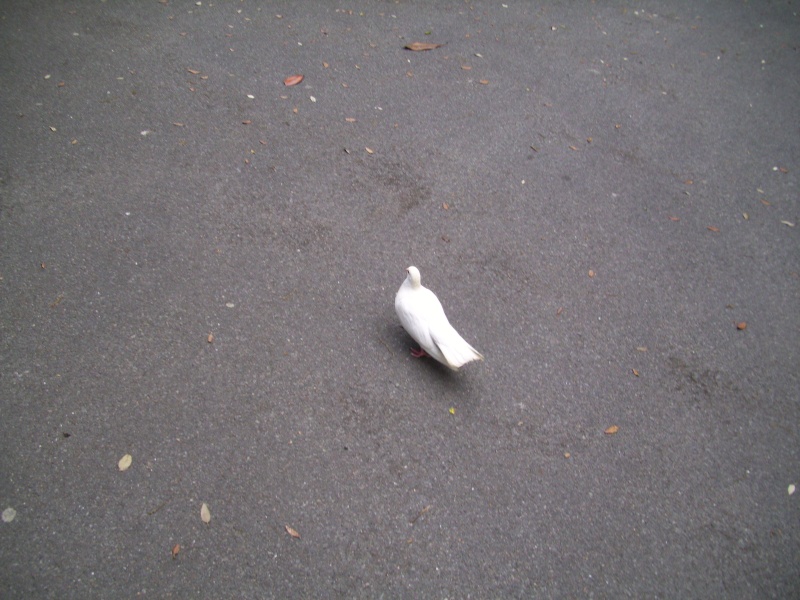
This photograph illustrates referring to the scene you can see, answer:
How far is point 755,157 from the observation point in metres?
4.53

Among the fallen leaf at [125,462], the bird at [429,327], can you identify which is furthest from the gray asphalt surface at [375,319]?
the bird at [429,327]

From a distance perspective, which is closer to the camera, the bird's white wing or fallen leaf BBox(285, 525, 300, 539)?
fallen leaf BBox(285, 525, 300, 539)

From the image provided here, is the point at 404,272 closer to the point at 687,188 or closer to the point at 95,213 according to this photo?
the point at 95,213

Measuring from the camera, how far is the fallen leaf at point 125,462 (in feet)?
7.60

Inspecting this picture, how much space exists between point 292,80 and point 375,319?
2706 mm

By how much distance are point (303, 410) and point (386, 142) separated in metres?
2.41

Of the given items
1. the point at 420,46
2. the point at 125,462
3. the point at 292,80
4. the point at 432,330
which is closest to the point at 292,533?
the point at 125,462

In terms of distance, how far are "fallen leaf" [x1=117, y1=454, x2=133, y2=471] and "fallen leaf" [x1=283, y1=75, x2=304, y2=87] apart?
3398 millimetres

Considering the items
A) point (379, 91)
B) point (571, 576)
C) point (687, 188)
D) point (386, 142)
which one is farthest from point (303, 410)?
point (687, 188)

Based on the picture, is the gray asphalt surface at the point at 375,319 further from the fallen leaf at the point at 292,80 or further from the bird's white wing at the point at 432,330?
the bird's white wing at the point at 432,330

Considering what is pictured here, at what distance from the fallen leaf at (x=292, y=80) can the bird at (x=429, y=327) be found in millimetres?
2731

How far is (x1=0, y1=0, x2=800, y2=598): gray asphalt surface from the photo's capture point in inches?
88.4

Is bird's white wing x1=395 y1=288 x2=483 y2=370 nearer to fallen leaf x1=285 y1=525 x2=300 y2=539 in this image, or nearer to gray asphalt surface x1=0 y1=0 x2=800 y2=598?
gray asphalt surface x1=0 y1=0 x2=800 y2=598

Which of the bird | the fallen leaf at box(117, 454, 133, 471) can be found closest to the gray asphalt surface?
the fallen leaf at box(117, 454, 133, 471)
